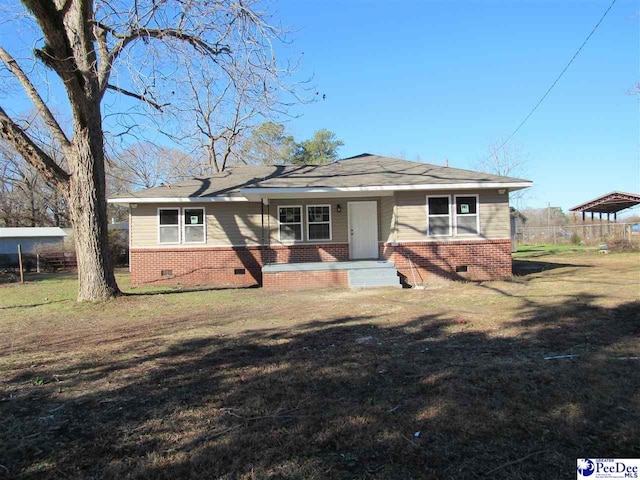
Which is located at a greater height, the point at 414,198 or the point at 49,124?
the point at 49,124

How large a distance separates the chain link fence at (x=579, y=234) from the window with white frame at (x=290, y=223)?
61.4ft

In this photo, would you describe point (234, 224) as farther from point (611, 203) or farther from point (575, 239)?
point (575, 239)

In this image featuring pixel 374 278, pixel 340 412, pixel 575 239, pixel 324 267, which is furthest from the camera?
pixel 575 239

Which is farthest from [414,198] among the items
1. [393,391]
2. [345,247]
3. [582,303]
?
[393,391]

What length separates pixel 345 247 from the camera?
14.5m

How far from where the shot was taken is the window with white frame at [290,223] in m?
14.5

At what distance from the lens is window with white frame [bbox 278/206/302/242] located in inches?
569

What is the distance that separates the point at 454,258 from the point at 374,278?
8.98 ft

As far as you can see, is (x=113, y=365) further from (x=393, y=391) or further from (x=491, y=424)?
(x=491, y=424)

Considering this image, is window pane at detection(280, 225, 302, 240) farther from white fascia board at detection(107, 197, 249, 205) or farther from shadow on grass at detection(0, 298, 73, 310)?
shadow on grass at detection(0, 298, 73, 310)

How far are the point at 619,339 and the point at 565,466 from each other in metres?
3.52

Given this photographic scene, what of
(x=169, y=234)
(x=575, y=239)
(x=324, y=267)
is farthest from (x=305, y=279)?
(x=575, y=239)

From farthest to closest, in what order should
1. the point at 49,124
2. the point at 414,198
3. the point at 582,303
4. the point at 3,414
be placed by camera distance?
the point at 414,198 → the point at 49,124 → the point at 582,303 → the point at 3,414

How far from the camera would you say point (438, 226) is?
12930 mm
